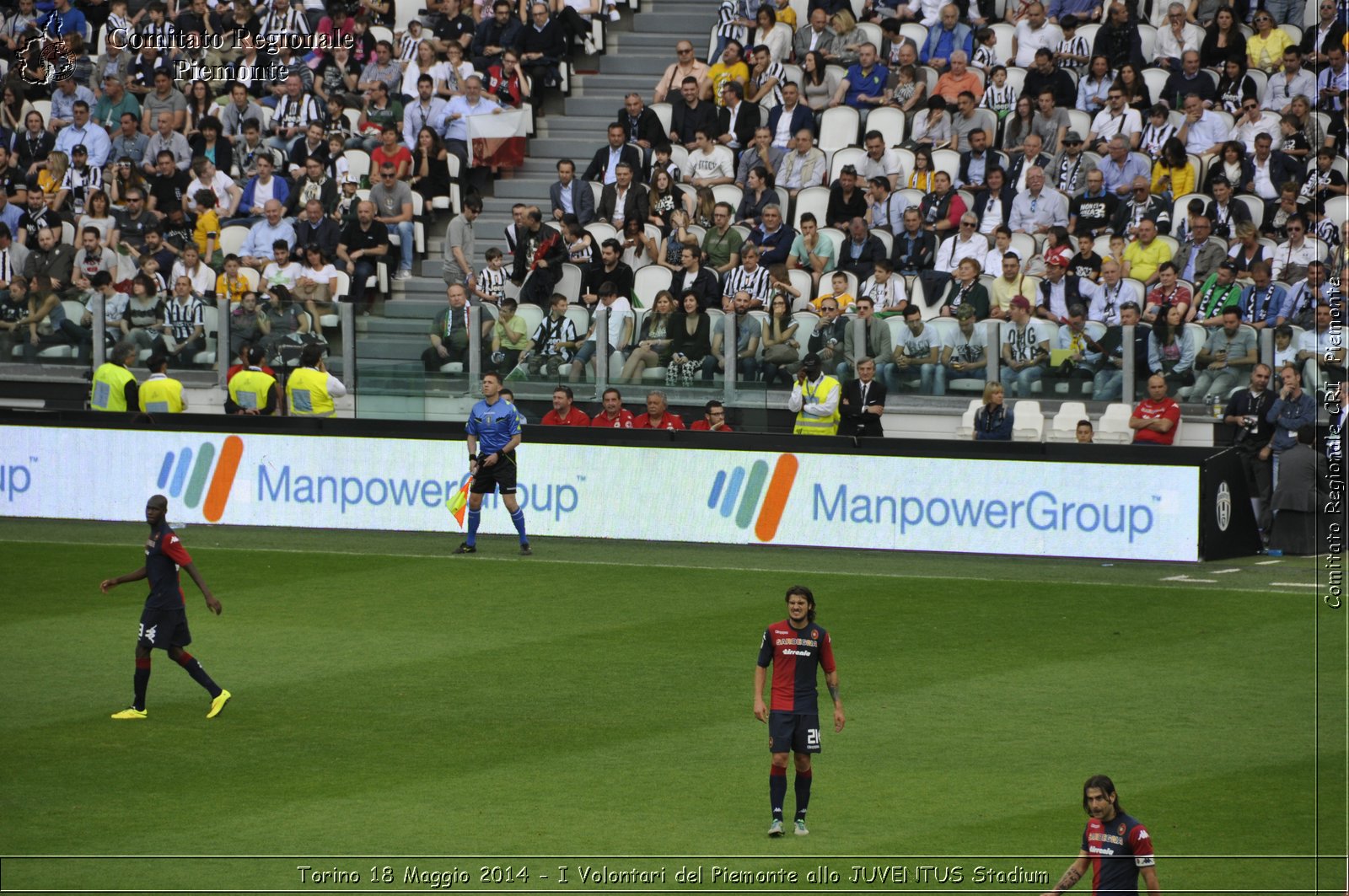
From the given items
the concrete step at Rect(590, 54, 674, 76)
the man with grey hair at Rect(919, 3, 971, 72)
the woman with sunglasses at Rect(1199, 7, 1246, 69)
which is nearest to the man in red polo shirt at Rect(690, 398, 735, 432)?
the man with grey hair at Rect(919, 3, 971, 72)

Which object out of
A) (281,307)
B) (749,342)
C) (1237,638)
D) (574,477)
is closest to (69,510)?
(281,307)

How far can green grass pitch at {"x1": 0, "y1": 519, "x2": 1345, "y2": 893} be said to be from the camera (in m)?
11.6

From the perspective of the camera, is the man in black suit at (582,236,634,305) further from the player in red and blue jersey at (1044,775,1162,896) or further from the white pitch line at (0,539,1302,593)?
the player in red and blue jersey at (1044,775,1162,896)

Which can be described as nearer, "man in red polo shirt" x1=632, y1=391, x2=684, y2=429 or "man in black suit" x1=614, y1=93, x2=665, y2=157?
"man in red polo shirt" x1=632, y1=391, x2=684, y2=429

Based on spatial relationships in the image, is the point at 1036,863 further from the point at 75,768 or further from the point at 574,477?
the point at 574,477

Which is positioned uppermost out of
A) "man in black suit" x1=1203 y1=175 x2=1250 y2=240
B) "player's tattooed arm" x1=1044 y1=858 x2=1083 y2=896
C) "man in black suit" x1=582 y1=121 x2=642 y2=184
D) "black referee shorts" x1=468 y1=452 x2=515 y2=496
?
"man in black suit" x1=582 y1=121 x2=642 y2=184

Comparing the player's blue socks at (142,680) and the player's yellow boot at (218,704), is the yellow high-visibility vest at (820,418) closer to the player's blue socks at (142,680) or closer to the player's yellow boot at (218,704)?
the player's yellow boot at (218,704)

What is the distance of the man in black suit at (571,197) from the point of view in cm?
2767

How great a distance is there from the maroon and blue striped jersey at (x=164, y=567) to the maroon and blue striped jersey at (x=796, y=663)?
5.45 metres

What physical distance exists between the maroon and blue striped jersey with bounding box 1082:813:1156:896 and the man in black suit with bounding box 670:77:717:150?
20.3 metres

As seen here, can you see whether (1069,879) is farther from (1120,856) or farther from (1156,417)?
(1156,417)

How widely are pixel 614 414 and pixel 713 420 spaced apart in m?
1.32

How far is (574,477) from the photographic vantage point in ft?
76.1

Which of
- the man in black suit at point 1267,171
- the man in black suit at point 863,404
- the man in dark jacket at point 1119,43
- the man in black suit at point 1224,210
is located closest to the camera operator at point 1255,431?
the man in black suit at point 1224,210
